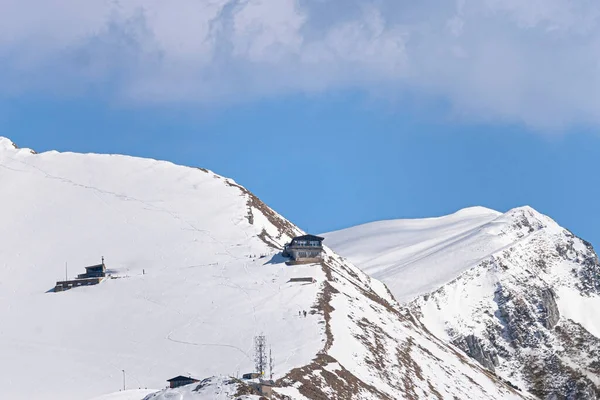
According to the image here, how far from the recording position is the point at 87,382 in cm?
19688

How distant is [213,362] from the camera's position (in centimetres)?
19600

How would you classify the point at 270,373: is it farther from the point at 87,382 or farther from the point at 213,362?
the point at 87,382

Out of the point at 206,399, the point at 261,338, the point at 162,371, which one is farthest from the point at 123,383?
the point at 206,399

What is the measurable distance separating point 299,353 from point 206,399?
33.4 metres

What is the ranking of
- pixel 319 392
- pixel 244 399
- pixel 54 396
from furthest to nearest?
pixel 54 396
pixel 319 392
pixel 244 399

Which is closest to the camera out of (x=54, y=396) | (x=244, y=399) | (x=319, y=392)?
(x=244, y=399)

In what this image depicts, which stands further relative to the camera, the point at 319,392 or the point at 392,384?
the point at 392,384

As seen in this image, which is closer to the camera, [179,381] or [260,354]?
[260,354]

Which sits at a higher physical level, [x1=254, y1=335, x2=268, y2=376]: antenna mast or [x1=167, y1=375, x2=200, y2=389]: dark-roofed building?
[x1=254, y1=335, x2=268, y2=376]: antenna mast

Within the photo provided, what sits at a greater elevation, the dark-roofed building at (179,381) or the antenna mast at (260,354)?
the antenna mast at (260,354)

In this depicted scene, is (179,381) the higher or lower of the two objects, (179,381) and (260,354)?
the lower

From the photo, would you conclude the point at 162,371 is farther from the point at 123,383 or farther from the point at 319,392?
the point at 319,392

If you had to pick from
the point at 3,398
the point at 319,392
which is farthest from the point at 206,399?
the point at 3,398

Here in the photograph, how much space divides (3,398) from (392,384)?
5454cm
